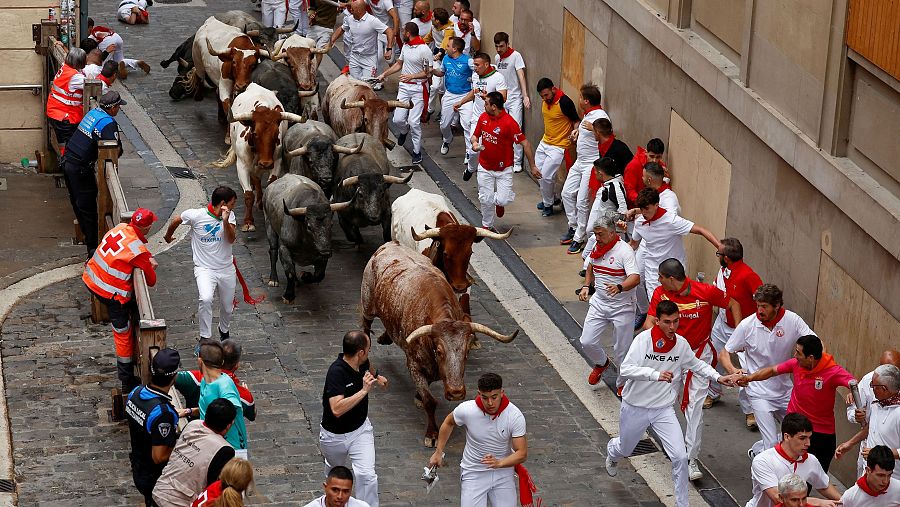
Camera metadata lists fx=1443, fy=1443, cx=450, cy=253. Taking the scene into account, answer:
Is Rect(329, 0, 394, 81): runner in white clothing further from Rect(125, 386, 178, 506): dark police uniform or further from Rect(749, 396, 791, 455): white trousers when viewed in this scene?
Rect(125, 386, 178, 506): dark police uniform

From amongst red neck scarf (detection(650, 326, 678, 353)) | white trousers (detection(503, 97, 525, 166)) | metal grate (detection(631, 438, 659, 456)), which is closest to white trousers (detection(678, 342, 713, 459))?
metal grate (detection(631, 438, 659, 456))

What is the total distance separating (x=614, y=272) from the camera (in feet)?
47.9

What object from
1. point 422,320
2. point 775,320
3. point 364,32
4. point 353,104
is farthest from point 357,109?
point 775,320

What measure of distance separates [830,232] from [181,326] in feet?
24.2

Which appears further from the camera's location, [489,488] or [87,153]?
[87,153]

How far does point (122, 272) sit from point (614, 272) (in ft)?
16.1

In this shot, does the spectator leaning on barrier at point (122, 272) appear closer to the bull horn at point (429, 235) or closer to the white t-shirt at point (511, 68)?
the bull horn at point (429, 235)

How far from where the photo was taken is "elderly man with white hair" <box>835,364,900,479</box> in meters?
11.3

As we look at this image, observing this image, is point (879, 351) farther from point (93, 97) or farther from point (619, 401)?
point (93, 97)

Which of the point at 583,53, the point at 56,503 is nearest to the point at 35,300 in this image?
the point at 56,503

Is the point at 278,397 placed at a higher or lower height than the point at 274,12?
lower

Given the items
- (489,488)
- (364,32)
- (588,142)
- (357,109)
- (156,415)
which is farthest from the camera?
(364,32)

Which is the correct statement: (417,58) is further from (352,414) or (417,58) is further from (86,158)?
(352,414)

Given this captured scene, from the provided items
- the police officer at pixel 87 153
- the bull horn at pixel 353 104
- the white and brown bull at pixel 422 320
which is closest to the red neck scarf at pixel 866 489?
the white and brown bull at pixel 422 320
